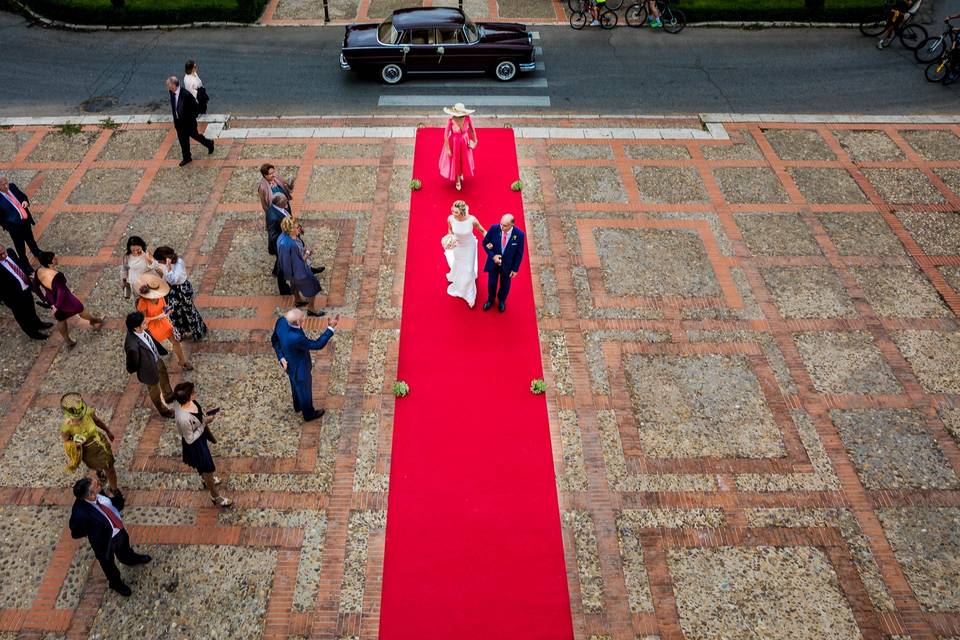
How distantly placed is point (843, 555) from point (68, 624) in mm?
8822

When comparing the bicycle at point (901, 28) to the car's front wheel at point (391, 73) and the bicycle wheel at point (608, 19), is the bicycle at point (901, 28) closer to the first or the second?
the bicycle wheel at point (608, 19)

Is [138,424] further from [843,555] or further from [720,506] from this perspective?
[843,555]

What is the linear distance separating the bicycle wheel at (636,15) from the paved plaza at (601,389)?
6.65 meters

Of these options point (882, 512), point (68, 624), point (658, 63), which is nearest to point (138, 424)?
point (68, 624)

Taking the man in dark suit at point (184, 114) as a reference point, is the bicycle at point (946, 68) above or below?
above

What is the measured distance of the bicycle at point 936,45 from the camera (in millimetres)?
16141

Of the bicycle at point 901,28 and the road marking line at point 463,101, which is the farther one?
the bicycle at point 901,28

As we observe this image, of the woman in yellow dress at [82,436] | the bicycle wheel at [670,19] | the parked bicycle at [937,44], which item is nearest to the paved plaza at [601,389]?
the woman in yellow dress at [82,436]

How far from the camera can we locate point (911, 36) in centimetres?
1755

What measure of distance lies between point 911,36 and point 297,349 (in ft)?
62.2

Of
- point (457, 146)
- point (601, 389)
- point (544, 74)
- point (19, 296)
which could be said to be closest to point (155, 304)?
point (19, 296)

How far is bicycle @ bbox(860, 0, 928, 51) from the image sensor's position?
1730 cm

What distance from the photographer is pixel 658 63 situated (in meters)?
17.2

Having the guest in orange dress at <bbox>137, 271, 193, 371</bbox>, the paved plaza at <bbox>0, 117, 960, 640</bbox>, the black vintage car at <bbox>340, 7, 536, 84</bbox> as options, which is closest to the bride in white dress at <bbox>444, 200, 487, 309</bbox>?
the paved plaza at <bbox>0, 117, 960, 640</bbox>
